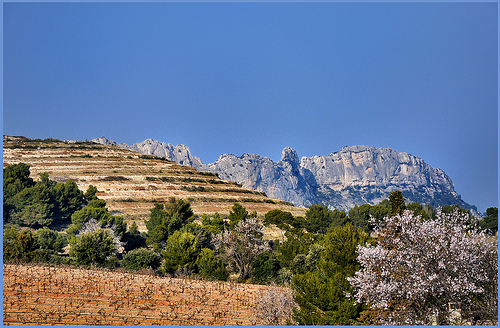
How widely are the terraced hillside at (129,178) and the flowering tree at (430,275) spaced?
72.3 m

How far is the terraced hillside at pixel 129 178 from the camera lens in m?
99.1

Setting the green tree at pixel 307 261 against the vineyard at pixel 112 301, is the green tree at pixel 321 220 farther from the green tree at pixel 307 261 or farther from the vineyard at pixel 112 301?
the vineyard at pixel 112 301

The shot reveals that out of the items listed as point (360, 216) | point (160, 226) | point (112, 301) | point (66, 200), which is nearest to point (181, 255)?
point (112, 301)

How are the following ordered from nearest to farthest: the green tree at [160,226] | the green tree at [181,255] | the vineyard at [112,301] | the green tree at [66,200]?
1. the vineyard at [112,301]
2. the green tree at [181,255]
3. the green tree at [160,226]
4. the green tree at [66,200]

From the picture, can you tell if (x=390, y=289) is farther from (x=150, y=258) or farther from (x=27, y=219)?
(x=27, y=219)

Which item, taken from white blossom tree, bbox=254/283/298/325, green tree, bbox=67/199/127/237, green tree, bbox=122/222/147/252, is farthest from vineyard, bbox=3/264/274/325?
green tree, bbox=67/199/127/237

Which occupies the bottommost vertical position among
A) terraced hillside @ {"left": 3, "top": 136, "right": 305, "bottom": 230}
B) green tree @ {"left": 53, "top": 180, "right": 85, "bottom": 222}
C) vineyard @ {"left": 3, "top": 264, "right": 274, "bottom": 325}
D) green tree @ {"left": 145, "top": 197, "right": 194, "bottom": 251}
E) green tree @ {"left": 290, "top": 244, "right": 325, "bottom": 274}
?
vineyard @ {"left": 3, "top": 264, "right": 274, "bottom": 325}

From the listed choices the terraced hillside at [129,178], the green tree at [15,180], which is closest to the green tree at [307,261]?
the terraced hillside at [129,178]

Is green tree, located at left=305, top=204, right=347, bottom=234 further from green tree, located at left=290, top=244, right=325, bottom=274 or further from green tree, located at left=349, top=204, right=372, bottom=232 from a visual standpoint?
green tree, located at left=290, top=244, right=325, bottom=274

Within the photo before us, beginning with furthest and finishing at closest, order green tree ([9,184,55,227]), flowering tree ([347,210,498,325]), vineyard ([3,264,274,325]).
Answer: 1. green tree ([9,184,55,227])
2. vineyard ([3,264,274,325])
3. flowering tree ([347,210,498,325])

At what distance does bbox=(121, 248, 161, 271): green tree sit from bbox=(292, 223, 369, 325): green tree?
25354 mm

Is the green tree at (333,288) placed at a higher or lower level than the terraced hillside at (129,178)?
lower

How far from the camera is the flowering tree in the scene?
15096 millimetres

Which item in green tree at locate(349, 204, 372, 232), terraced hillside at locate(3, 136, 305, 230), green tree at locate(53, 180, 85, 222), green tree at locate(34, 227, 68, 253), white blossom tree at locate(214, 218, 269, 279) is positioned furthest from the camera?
terraced hillside at locate(3, 136, 305, 230)
